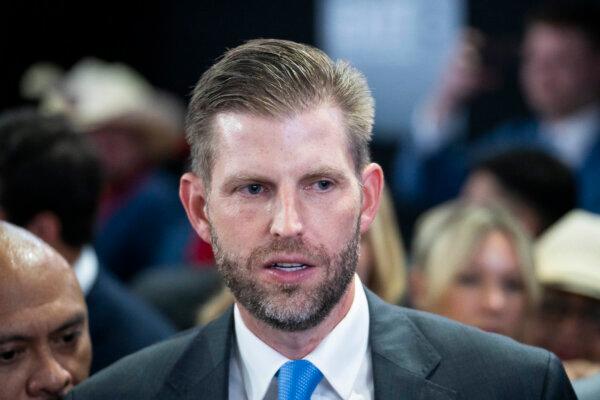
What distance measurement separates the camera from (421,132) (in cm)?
692

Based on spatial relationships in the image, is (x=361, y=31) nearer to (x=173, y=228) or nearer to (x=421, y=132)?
(x=421, y=132)

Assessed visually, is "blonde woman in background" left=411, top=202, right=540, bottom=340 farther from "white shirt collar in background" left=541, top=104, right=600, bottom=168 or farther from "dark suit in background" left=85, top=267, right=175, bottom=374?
"white shirt collar in background" left=541, top=104, right=600, bottom=168

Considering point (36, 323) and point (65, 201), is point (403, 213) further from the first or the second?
point (36, 323)

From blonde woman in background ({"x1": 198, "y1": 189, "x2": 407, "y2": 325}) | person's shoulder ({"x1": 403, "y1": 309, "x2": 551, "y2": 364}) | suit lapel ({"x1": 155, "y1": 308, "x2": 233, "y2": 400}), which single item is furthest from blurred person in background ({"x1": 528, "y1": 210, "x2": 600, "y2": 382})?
suit lapel ({"x1": 155, "y1": 308, "x2": 233, "y2": 400})

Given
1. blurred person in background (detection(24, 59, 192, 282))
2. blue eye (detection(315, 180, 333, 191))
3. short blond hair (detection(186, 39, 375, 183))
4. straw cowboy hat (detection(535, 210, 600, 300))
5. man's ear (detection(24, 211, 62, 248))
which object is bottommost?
blurred person in background (detection(24, 59, 192, 282))

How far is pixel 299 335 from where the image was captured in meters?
2.56

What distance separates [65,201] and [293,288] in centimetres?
167

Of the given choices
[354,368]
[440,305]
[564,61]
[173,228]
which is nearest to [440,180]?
[564,61]

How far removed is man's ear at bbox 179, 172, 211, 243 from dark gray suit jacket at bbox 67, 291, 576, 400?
205 mm

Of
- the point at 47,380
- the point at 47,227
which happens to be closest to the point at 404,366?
the point at 47,380

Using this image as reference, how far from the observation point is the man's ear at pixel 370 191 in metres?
2.58

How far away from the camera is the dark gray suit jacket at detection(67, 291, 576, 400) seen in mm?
2527

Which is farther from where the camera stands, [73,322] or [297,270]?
[73,322]

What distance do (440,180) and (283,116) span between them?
4.37 metres
